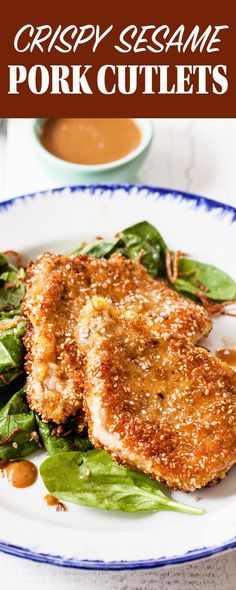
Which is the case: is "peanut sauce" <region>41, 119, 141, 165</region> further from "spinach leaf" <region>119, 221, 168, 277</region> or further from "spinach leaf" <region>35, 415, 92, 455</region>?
"spinach leaf" <region>35, 415, 92, 455</region>

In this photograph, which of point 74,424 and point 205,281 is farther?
point 205,281

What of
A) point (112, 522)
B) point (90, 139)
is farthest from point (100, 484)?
point (90, 139)

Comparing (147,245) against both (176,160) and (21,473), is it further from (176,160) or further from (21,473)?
(21,473)

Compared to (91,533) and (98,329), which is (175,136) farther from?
(91,533)

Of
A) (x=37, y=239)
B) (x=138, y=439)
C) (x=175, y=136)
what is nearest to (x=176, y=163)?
(x=175, y=136)

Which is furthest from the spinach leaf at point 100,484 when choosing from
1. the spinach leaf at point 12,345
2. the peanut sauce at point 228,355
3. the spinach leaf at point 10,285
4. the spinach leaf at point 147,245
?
the spinach leaf at point 147,245

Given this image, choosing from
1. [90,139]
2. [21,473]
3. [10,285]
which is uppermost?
[90,139]

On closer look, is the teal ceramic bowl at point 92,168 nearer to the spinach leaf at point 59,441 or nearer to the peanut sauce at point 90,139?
the peanut sauce at point 90,139
